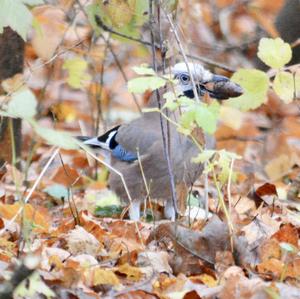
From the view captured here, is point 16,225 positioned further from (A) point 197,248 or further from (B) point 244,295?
(B) point 244,295

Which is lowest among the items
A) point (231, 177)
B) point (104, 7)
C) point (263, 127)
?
point (263, 127)

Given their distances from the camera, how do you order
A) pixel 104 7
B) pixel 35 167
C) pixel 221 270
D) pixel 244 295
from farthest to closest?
1. pixel 35 167
2. pixel 104 7
3. pixel 221 270
4. pixel 244 295

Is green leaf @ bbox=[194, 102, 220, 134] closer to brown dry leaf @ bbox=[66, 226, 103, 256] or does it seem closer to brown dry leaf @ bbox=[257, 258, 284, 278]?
brown dry leaf @ bbox=[257, 258, 284, 278]

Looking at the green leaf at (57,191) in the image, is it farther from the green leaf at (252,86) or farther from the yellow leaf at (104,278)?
the yellow leaf at (104,278)

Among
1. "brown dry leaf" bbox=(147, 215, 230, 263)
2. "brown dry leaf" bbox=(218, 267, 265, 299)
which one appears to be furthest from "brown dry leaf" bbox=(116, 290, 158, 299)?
"brown dry leaf" bbox=(147, 215, 230, 263)

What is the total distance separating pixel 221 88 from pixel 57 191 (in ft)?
3.82

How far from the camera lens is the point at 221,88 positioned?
5047 millimetres

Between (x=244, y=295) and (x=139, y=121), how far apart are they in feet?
9.67

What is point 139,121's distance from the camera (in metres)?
5.94

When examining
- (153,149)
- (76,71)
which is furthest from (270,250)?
(76,71)

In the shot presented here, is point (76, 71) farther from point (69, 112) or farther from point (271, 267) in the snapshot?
point (271, 267)

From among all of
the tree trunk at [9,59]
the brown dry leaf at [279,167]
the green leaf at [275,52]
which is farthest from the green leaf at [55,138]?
the brown dry leaf at [279,167]

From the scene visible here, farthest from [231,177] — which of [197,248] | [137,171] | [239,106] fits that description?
[137,171]

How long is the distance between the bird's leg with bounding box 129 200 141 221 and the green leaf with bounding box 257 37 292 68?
1173 millimetres
